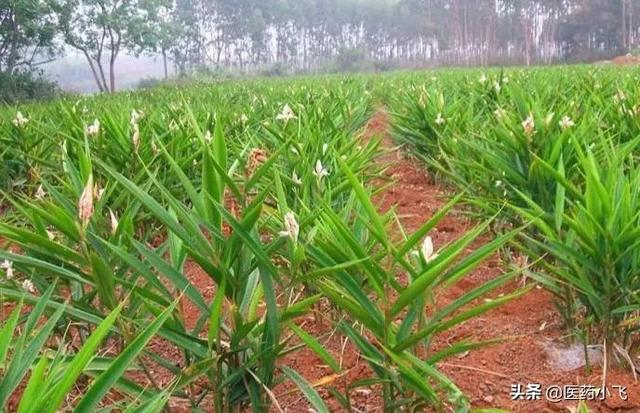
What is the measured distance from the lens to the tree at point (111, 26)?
27592mm

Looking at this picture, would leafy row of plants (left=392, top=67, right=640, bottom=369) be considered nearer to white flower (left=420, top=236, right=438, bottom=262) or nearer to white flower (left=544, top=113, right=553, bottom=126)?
white flower (left=544, top=113, right=553, bottom=126)

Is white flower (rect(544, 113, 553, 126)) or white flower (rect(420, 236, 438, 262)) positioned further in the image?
white flower (rect(544, 113, 553, 126))

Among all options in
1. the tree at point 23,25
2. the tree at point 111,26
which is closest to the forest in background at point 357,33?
the tree at point 111,26

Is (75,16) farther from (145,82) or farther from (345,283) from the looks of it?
(345,283)

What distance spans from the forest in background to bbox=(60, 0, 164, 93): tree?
6 centimetres

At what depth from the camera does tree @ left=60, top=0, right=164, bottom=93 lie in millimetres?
27592

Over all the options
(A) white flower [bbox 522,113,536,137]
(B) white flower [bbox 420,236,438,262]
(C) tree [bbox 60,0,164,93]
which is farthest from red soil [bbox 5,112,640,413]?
(C) tree [bbox 60,0,164,93]

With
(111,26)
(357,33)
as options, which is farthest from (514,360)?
(357,33)

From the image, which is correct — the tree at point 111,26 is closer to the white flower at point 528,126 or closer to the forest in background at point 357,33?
the forest in background at point 357,33

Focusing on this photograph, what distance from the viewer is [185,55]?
56.6 metres

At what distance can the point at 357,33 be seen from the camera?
2685 inches

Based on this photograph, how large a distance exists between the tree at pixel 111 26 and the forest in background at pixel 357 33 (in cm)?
6

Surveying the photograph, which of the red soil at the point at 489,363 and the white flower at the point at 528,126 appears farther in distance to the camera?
the white flower at the point at 528,126

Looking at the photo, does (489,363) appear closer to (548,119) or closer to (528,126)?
(528,126)
